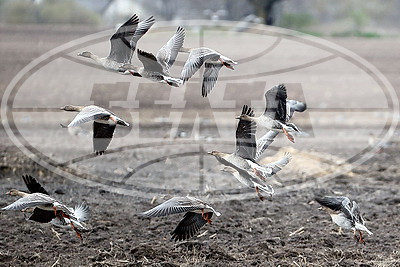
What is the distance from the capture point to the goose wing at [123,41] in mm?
2809

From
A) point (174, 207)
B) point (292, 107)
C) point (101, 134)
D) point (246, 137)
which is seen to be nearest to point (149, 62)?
→ point (101, 134)

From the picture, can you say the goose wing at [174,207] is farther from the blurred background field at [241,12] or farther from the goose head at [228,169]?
the blurred background field at [241,12]

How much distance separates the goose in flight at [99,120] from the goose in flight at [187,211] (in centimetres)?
38

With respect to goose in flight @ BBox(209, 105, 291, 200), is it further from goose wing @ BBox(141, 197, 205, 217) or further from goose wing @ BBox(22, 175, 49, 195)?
goose wing @ BBox(22, 175, 49, 195)

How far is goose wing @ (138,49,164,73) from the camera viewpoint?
2707mm

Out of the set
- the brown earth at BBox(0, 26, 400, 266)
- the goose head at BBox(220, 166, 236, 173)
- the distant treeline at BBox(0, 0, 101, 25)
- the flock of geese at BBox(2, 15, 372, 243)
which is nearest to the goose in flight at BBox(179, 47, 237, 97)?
the flock of geese at BBox(2, 15, 372, 243)

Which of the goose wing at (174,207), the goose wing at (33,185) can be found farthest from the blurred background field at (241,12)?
the goose wing at (174,207)

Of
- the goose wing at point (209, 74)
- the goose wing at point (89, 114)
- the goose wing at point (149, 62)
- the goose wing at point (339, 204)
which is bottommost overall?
the goose wing at point (339, 204)

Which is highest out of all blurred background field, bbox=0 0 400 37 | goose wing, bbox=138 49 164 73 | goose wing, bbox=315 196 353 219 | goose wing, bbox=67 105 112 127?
blurred background field, bbox=0 0 400 37

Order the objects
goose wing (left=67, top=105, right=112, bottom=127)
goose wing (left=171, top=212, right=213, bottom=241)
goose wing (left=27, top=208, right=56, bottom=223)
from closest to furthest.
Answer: goose wing (left=67, top=105, right=112, bottom=127) → goose wing (left=27, top=208, right=56, bottom=223) → goose wing (left=171, top=212, right=213, bottom=241)

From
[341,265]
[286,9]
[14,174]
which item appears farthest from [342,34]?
[341,265]

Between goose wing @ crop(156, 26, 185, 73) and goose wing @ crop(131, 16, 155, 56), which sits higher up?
goose wing @ crop(131, 16, 155, 56)

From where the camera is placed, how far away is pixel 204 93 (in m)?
2.99

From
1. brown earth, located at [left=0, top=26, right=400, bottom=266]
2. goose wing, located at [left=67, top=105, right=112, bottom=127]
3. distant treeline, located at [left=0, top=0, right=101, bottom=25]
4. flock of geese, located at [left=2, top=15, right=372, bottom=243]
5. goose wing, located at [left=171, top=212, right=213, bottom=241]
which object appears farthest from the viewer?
distant treeline, located at [left=0, top=0, right=101, bottom=25]
